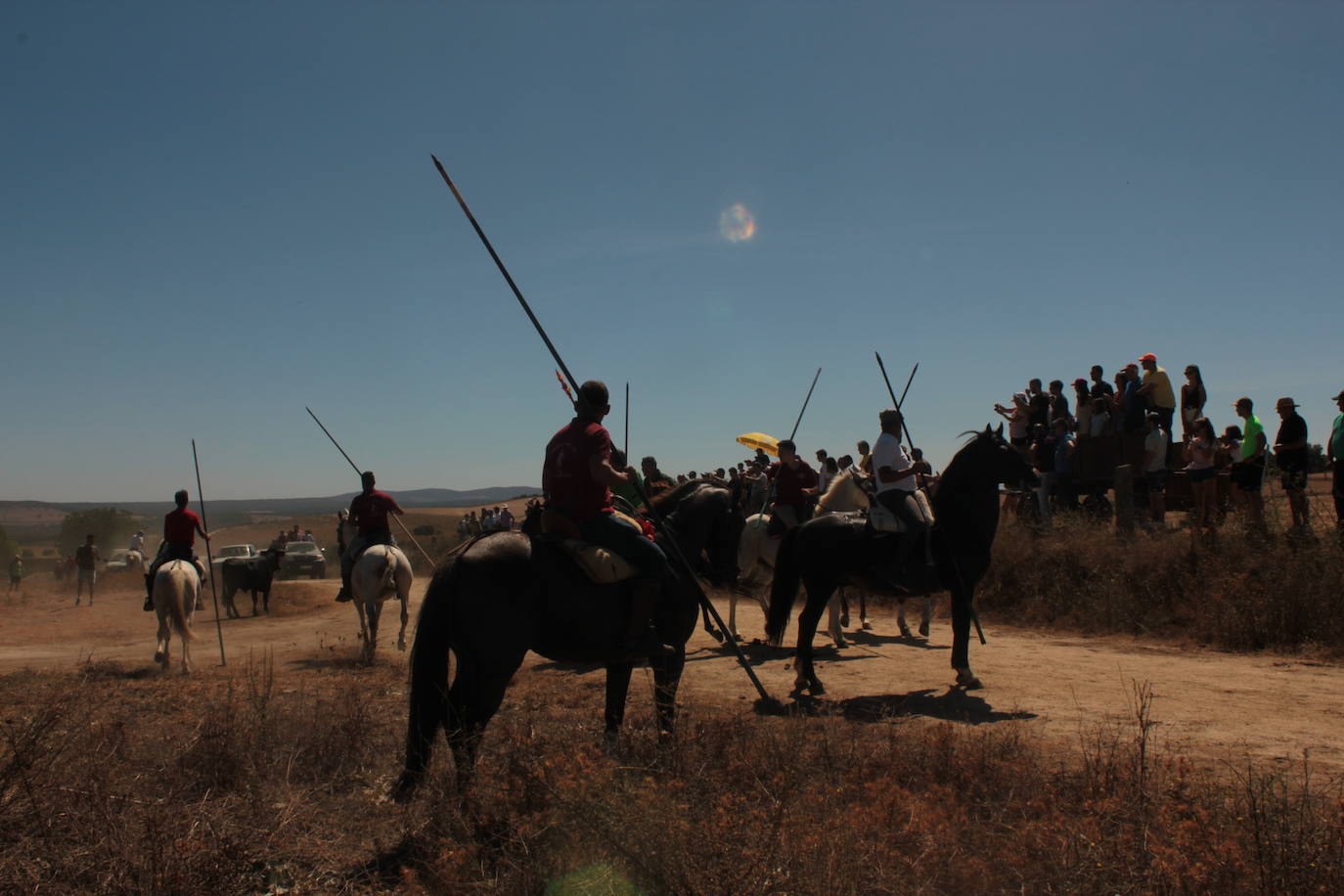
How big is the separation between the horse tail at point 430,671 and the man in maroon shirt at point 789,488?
7980 millimetres

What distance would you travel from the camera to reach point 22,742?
4992 mm

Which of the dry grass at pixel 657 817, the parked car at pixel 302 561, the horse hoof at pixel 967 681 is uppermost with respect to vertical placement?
the dry grass at pixel 657 817

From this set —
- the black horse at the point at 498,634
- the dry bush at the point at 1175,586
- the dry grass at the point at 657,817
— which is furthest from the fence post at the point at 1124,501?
the black horse at the point at 498,634

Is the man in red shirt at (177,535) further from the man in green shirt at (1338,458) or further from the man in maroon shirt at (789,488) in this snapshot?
the man in green shirt at (1338,458)

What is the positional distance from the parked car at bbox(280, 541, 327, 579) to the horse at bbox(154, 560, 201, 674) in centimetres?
2292

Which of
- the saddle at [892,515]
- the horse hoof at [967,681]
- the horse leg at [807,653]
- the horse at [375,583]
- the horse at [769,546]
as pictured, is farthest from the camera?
the horse at [375,583]

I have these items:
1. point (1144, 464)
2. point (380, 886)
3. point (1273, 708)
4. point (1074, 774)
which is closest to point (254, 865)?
point (380, 886)

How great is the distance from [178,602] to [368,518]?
9.00 feet

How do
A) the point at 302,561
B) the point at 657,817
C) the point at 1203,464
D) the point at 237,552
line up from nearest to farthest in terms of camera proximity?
1. the point at 657,817
2. the point at 1203,464
3. the point at 302,561
4. the point at 237,552

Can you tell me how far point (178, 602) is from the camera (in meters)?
12.6

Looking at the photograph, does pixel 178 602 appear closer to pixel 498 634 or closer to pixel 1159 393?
pixel 498 634

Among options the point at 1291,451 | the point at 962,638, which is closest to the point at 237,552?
the point at 962,638

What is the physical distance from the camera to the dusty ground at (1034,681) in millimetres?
7082

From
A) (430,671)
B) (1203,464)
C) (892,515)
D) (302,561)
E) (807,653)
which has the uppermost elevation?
(1203,464)
